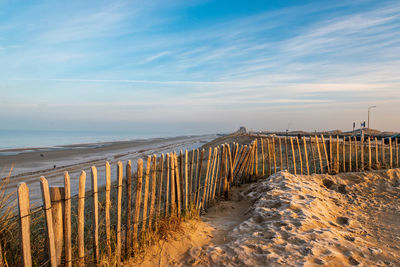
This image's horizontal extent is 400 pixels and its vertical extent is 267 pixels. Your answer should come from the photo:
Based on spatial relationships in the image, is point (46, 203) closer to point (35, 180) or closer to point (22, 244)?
point (22, 244)

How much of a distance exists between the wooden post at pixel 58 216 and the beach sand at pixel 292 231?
3.51ft

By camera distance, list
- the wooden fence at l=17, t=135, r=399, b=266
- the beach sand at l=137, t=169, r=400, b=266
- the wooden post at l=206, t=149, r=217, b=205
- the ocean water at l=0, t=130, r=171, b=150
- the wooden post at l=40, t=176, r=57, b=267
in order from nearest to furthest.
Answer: the wooden post at l=40, t=176, r=57, b=267, the wooden fence at l=17, t=135, r=399, b=266, the beach sand at l=137, t=169, r=400, b=266, the wooden post at l=206, t=149, r=217, b=205, the ocean water at l=0, t=130, r=171, b=150

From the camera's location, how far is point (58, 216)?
281cm

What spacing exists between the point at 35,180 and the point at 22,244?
A: 10855 millimetres

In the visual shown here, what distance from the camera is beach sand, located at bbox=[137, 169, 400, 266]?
11.1 ft

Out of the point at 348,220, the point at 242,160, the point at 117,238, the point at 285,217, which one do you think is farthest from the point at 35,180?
the point at 348,220

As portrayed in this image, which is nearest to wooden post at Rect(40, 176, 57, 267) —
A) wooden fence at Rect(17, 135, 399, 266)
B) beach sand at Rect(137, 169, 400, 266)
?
wooden fence at Rect(17, 135, 399, 266)

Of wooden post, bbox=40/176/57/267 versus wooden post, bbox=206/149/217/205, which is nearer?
wooden post, bbox=40/176/57/267

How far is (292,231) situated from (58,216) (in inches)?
124

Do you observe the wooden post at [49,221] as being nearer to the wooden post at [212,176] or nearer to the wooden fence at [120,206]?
the wooden fence at [120,206]

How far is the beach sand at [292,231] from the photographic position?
3.39m

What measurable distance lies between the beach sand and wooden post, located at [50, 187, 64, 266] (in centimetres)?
107

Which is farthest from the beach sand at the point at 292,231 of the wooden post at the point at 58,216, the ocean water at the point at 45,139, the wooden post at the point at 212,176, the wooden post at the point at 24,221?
the ocean water at the point at 45,139

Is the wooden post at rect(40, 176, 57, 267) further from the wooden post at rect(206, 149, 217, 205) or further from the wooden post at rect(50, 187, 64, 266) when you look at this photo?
the wooden post at rect(206, 149, 217, 205)
